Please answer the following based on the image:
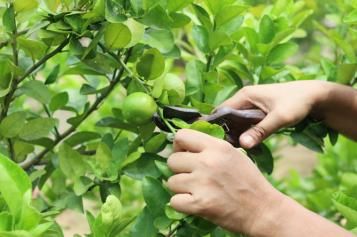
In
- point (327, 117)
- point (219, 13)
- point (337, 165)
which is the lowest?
point (337, 165)

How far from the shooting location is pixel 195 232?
93cm

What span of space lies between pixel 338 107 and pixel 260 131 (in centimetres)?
25

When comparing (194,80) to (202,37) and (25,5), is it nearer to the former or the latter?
(202,37)

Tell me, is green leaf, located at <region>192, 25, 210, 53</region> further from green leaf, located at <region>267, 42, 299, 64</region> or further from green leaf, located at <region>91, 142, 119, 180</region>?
green leaf, located at <region>91, 142, 119, 180</region>

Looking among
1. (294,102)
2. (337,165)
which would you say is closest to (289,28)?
(294,102)

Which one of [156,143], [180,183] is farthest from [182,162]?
[156,143]

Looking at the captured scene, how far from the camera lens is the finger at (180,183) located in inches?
33.4

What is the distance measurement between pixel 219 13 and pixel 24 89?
0.35m

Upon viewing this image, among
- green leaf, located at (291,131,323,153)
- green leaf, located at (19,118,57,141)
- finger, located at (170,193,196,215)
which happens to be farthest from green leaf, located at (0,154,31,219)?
green leaf, located at (291,131,323,153)

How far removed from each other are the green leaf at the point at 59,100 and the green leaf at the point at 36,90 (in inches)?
4.9

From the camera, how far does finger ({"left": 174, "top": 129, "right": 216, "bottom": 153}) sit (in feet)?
2.83

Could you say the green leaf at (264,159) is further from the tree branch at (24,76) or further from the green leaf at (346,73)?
the tree branch at (24,76)

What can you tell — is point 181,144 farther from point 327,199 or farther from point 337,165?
point 337,165

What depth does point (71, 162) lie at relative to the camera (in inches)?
41.1
